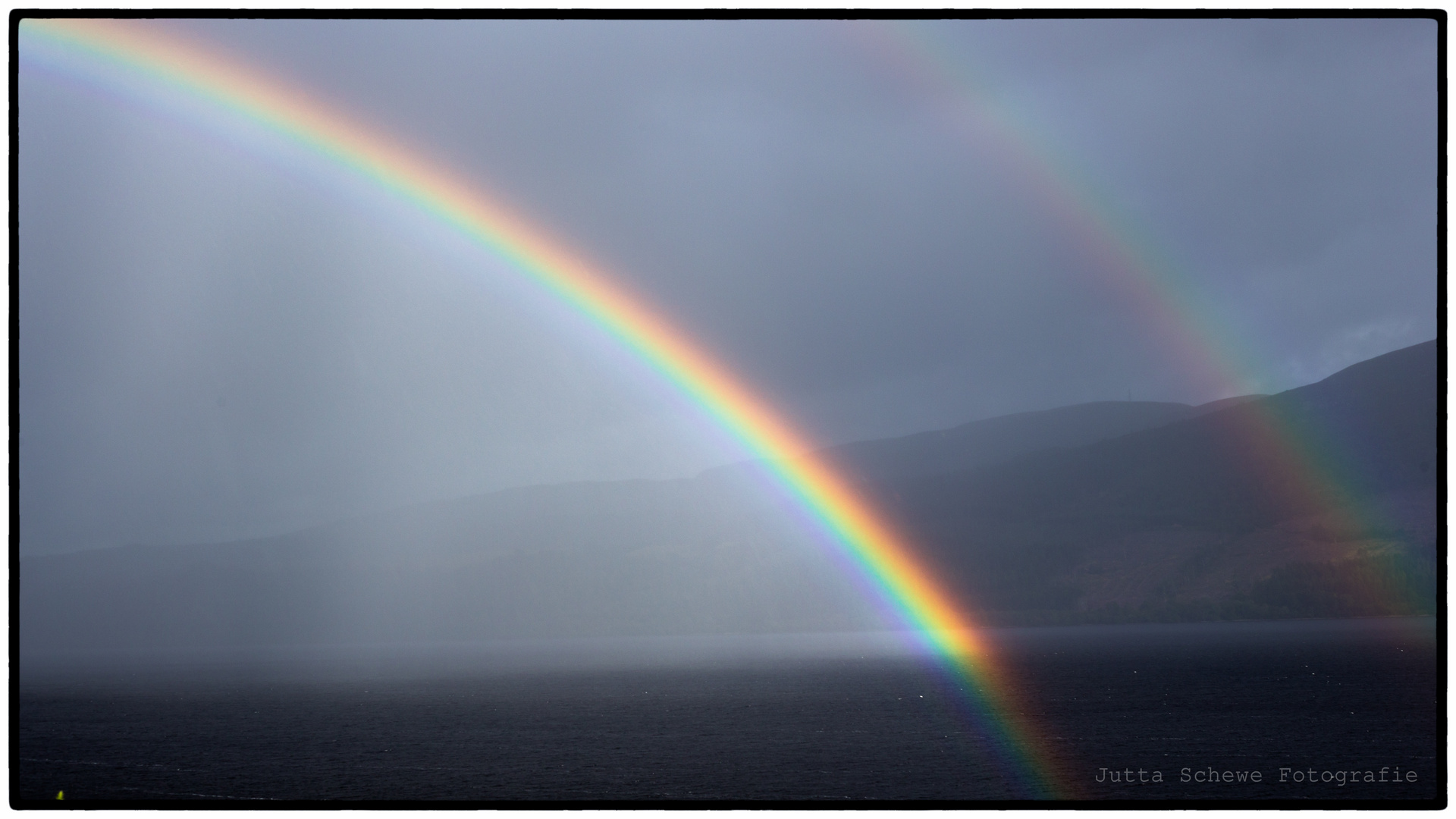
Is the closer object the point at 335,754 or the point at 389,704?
the point at 335,754

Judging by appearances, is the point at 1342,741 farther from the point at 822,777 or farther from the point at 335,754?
the point at 335,754

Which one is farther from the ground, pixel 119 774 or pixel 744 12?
pixel 744 12

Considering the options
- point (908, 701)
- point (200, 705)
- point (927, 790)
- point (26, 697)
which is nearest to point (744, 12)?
point (927, 790)

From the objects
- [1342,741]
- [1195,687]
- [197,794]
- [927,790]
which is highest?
[1195,687]

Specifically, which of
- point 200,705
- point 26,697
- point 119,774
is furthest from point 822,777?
point 26,697

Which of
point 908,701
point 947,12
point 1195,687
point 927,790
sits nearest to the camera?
point 947,12

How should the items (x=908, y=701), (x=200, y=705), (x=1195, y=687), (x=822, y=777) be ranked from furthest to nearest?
(x=200, y=705) < (x=1195, y=687) < (x=908, y=701) < (x=822, y=777)
